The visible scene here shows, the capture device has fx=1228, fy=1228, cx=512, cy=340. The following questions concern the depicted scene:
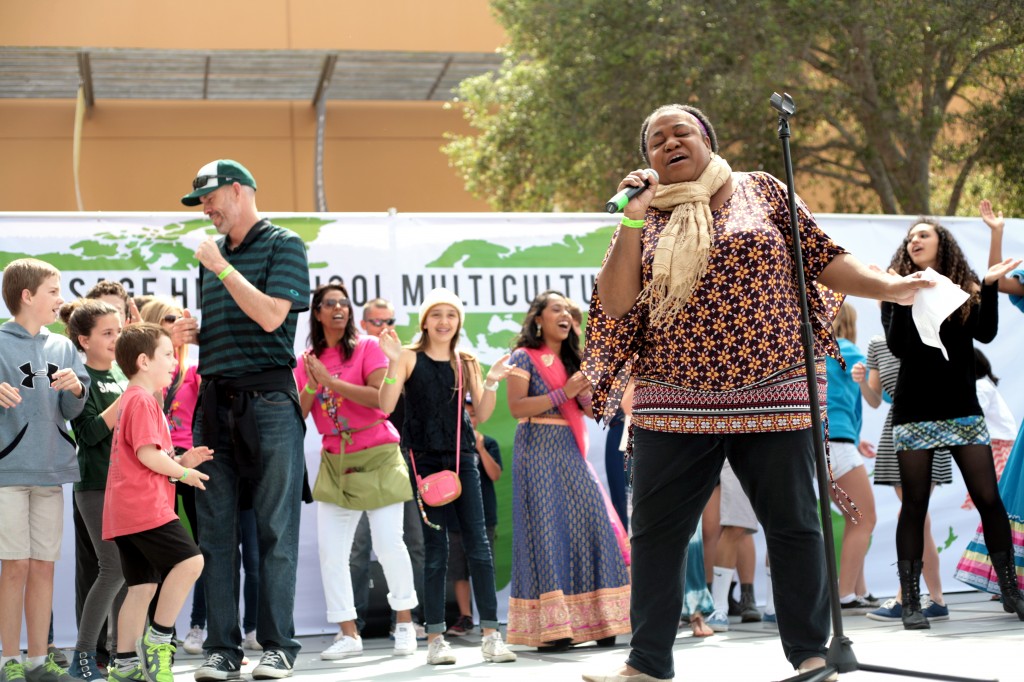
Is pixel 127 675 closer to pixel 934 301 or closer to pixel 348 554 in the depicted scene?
pixel 348 554

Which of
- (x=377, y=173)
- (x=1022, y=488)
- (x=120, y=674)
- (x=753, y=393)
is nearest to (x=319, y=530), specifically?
(x=120, y=674)

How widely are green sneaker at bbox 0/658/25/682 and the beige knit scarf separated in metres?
3.12

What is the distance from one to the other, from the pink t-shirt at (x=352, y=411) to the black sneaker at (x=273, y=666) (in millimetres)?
1581

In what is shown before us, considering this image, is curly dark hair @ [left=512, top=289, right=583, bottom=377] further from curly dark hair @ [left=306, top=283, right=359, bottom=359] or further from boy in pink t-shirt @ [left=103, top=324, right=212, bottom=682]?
boy in pink t-shirt @ [left=103, top=324, right=212, bottom=682]

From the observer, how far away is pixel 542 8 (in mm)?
14469

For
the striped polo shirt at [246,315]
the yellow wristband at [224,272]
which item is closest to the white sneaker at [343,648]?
the striped polo shirt at [246,315]

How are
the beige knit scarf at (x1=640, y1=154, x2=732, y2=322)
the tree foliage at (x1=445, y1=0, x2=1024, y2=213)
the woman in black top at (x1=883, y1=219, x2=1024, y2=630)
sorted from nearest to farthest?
1. the beige knit scarf at (x1=640, y1=154, x2=732, y2=322)
2. the woman in black top at (x1=883, y1=219, x2=1024, y2=630)
3. the tree foliage at (x1=445, y1=0, x2=1024, y2=213)

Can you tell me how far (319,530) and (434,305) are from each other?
1.37 meters

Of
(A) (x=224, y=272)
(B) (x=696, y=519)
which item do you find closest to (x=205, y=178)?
(A) (x=224, y=272)

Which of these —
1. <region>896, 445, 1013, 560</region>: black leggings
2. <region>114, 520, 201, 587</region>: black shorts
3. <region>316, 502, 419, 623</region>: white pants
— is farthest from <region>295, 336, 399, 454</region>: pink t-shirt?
<region>896, 445, 1013, 560</region>: black leggings

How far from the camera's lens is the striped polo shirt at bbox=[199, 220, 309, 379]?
5.26 m

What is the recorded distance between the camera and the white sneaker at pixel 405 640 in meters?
6.24

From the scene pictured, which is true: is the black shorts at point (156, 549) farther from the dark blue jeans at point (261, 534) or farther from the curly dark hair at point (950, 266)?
the curly dark hair at point (950, 266)

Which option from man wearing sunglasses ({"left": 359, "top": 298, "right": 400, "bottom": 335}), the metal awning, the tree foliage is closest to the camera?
man wearing sunglasses ({"left": 359, "top": 298, "right": 400, "bottom": 335})
